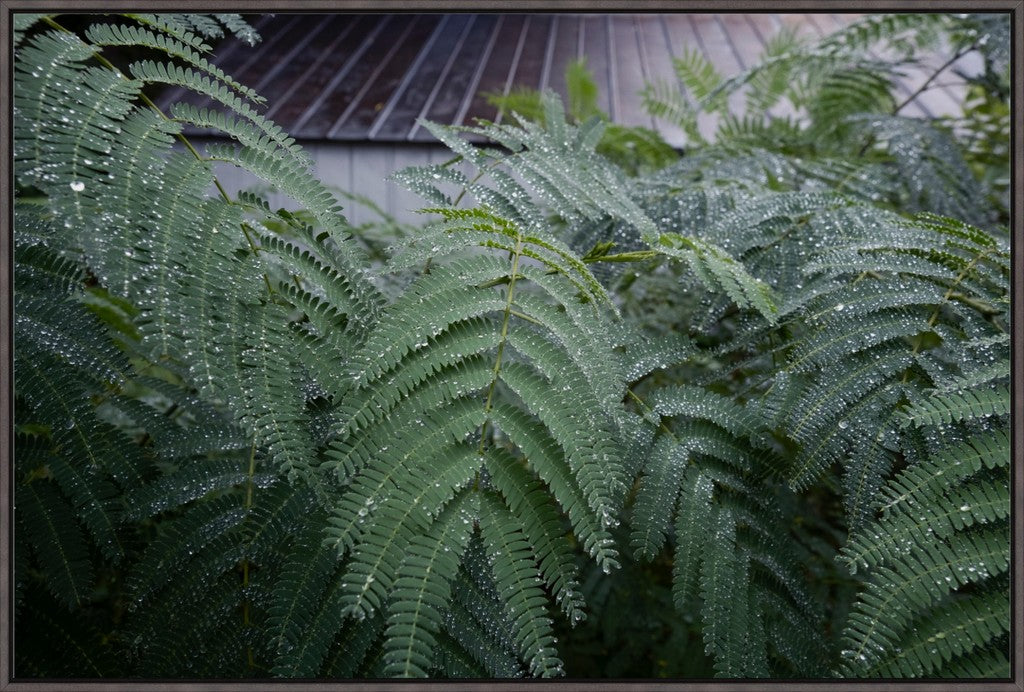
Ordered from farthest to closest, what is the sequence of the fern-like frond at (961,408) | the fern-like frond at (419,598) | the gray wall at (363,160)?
the gray wall at (363,160)
the fern-like frond at (961,408)
the fern-like frond at (419,598)

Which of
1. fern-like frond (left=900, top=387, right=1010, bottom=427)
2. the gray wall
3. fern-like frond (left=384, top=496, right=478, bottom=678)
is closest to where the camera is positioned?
fern-like frond (left=384, top=496, right=478, bottom=678)

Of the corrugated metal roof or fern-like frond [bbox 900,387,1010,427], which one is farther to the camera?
the corrugated metal roof

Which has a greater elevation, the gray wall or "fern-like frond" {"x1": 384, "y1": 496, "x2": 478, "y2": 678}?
the gray wall

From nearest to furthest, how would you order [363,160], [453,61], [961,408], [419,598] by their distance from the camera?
[419,598] → [961,408] → [363,160] → [453,61]

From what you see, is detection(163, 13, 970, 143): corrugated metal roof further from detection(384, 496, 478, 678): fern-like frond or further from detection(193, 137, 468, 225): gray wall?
detection(384, 496, 478, 678): fern-like frond

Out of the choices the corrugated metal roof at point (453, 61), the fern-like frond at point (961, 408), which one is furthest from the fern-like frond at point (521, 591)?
the corrugated metal roof at point (453, 61)

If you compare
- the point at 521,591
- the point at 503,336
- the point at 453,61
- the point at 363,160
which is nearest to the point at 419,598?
the point at 521,591

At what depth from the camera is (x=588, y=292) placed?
0.81m

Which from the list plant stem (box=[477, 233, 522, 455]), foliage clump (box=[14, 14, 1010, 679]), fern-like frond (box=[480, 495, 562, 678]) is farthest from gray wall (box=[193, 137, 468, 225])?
fern-like frond (box=[480, 495, 562, 678])

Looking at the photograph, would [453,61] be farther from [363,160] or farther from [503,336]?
[503,336]

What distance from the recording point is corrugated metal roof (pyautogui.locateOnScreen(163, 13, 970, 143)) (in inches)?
108

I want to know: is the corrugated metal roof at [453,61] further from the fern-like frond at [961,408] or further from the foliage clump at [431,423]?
the fern-like frond at [961,408]

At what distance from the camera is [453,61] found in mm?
3090

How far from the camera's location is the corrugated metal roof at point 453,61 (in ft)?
8.97
